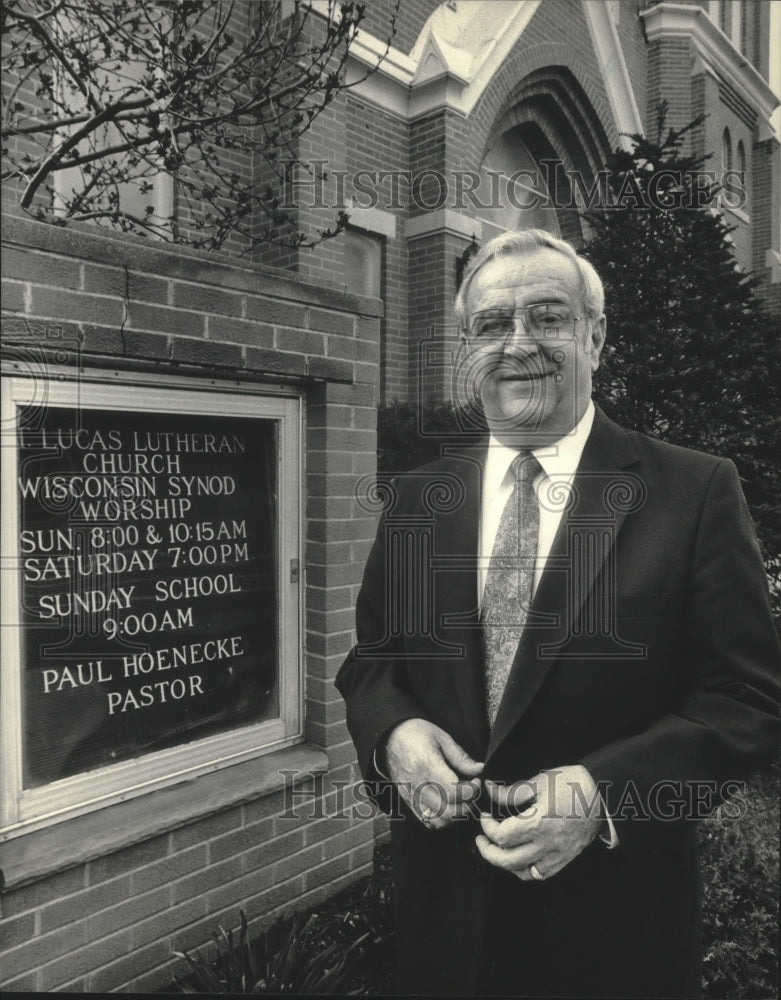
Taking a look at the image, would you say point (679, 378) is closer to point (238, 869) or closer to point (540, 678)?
point (540, 678)

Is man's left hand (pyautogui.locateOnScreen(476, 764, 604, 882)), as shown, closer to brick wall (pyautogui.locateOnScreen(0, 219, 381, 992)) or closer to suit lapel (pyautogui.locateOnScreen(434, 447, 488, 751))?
suit lapel (pyautogui.locateOnScreen(434, 447, 488, 751))

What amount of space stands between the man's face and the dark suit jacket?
11 cm

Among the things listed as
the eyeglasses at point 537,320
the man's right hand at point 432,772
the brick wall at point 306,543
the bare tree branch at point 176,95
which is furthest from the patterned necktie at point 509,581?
the bare tree branch at point 176,95

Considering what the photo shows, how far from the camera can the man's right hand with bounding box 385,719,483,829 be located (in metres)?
1.50

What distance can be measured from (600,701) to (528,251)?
3.27ft

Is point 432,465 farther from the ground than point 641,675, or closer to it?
farther from the ground

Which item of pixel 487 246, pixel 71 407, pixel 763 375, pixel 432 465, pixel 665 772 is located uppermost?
pixel 487 246

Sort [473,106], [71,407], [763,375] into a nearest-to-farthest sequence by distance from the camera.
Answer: [71,407] < [763,375] < [473,106]

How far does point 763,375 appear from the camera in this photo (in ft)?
6.52

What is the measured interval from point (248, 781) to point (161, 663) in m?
0.46

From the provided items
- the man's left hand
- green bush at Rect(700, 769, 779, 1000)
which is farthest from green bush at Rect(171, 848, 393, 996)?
green bush at Rect(700, 769, 779, 1000)

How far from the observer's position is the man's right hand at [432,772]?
1.50 m

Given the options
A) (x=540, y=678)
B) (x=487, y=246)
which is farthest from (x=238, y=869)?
(x=487, y=246)

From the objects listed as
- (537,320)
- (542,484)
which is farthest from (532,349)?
(542,484)
